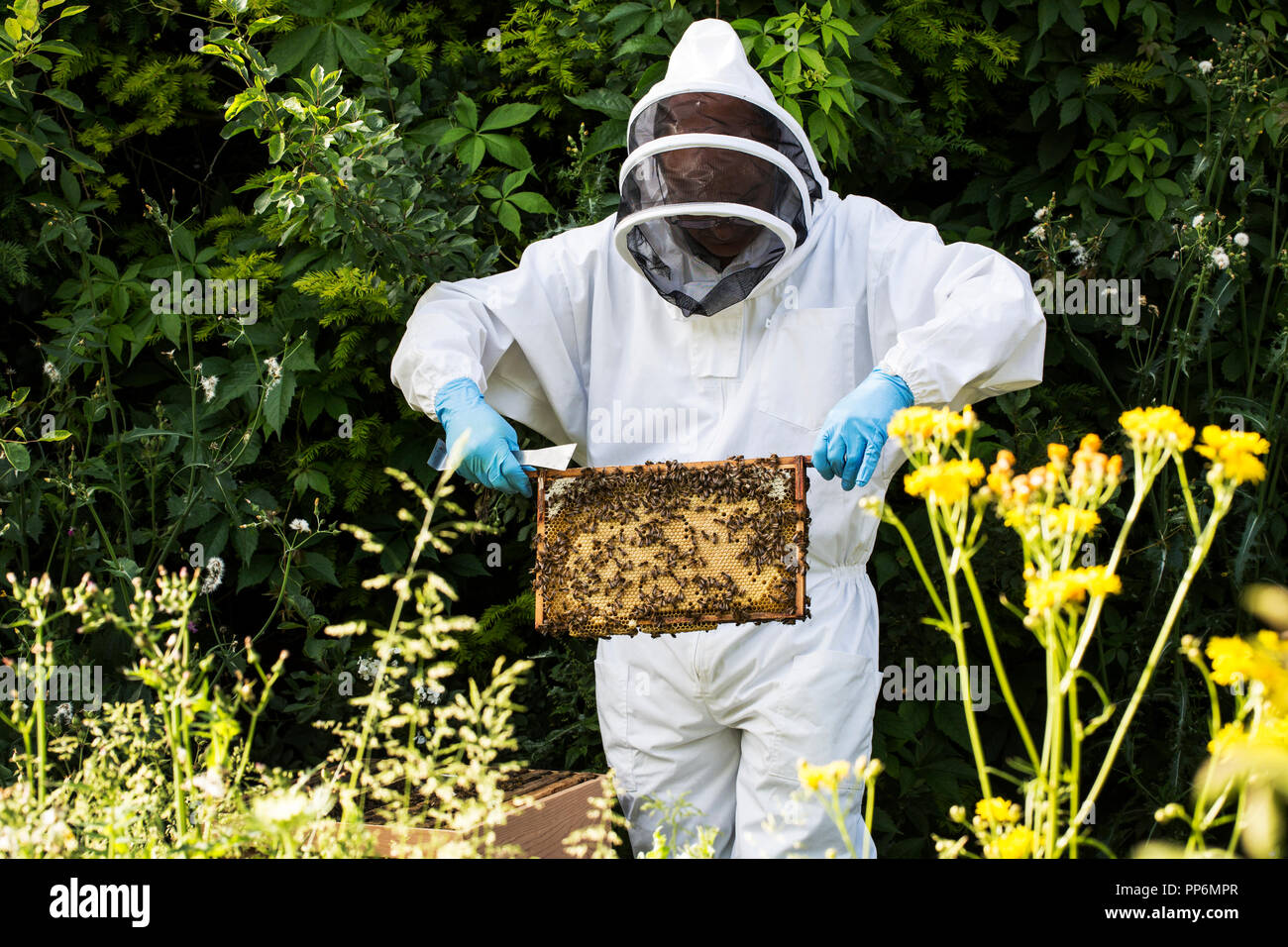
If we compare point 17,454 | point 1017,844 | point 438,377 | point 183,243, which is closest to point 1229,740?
point 1017,844

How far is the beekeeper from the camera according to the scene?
2799 mm

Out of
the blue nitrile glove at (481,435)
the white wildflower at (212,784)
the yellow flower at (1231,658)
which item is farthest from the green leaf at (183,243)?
the yellow flower at (1231,658)

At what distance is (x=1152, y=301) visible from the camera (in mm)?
4445

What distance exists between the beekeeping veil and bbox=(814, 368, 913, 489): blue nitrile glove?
0.44 metres

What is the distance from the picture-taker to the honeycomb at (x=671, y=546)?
2.61m

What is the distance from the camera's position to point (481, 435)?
111 inches

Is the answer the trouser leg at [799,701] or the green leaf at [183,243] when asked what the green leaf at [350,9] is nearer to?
the green leaf at [183,243]

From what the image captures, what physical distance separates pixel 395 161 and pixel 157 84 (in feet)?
4.13

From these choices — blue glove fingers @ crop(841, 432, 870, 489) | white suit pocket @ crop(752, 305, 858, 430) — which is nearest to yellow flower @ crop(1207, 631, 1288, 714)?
blue glove fingers @ crop(841, 432, 870, 489)

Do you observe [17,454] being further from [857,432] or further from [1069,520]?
[1069,520]

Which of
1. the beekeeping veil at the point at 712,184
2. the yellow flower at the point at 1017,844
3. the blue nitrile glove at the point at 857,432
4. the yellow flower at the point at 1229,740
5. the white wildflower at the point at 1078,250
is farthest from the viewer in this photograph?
the white wildflower at the point at 1078,250

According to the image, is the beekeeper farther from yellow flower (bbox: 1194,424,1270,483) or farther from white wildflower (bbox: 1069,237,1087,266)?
yellow flower (bbox: 1194,424,1270,483)

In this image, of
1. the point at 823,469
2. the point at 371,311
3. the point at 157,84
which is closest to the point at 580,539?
the point at 823,469

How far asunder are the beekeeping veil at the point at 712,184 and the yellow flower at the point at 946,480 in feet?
5.21
